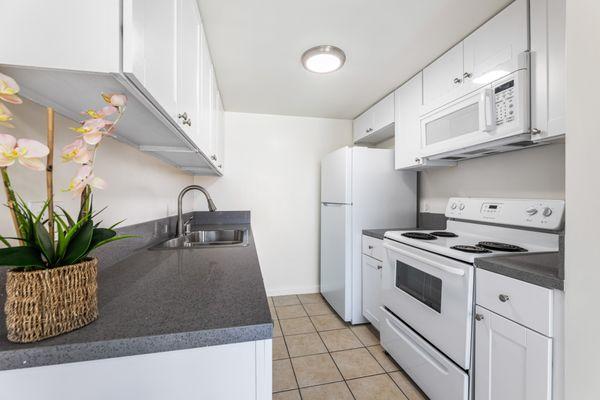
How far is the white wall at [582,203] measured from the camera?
0.75m

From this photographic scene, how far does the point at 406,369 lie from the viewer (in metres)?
1.67

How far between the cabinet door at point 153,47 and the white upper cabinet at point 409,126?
177 cm

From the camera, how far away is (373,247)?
7.28 ft

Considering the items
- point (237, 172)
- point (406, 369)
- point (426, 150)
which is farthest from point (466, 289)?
point (237, 172)

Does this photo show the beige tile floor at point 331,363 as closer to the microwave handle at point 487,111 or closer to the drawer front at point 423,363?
the drawer front at point 423,363

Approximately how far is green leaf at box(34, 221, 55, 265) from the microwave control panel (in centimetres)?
186

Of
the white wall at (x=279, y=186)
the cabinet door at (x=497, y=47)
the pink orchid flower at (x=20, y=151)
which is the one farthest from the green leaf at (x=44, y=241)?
the white wall at (x=279, y=186)

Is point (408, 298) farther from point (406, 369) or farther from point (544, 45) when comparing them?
point (544, 45)

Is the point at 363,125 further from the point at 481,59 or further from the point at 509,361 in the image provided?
the point at 509,361

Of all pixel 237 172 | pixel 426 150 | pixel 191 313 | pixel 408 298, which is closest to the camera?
pixel 191 313

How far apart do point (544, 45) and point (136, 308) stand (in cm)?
198

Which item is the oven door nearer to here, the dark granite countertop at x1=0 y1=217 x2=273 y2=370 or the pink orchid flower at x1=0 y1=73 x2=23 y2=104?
the dark granite countertop at x1=0 y1=217 x2=273 y2=370

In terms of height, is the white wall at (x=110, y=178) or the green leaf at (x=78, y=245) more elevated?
the white wall at (x=110, y=178)

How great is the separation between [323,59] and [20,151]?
1.79m
